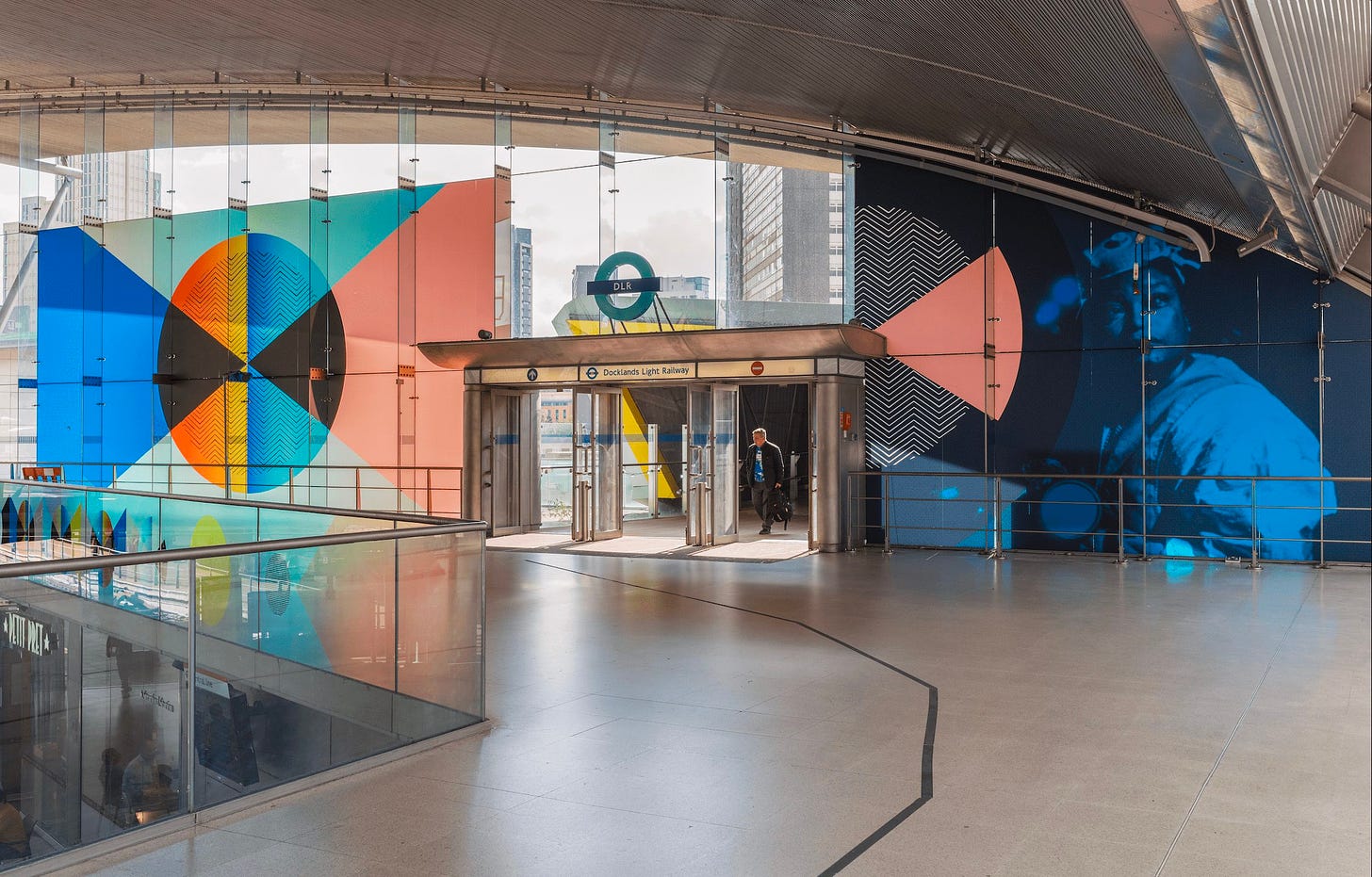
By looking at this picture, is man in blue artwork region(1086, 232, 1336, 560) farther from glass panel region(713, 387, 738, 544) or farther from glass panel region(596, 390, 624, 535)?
glass panel region(596, 390, 624, 535)

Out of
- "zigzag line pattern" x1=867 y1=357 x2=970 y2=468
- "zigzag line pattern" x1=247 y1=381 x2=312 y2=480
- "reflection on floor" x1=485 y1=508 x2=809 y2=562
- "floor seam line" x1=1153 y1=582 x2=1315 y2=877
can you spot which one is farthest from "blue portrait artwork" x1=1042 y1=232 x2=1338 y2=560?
"zigzag line pattern" x1=247 y1=381 x2=312 y2=480

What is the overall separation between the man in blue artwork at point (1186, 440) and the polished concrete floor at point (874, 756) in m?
3.76

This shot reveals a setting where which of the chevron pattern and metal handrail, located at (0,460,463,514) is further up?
the chevron pattern

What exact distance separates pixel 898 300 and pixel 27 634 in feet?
38.3

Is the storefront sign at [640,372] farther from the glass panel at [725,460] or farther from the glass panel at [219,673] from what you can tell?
the glass panel at [219,673]

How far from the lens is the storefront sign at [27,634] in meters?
3.69

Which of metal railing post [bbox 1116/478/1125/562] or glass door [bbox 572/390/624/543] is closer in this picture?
metal railing post [bbox 1116/478/1125/562]

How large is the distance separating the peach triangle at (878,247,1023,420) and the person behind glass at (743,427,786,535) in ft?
8.35

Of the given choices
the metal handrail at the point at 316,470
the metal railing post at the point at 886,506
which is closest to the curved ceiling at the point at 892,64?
the metal railing post at the point at 886,506

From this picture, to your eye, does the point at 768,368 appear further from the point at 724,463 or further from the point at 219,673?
the point at 219,673

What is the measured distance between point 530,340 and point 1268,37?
10.9m

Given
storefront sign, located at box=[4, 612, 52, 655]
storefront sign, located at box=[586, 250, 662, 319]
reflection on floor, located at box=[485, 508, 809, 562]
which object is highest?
storefront sign, located at box=[586, 250, 662, 319]

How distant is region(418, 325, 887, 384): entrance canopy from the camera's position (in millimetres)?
13148

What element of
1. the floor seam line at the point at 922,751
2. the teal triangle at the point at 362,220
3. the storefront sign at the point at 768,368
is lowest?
the floor seam line at the point at 922,751
